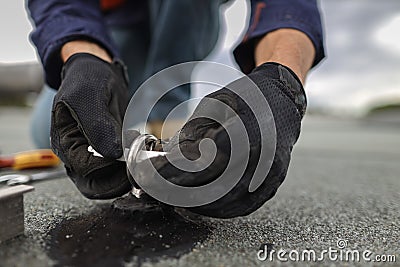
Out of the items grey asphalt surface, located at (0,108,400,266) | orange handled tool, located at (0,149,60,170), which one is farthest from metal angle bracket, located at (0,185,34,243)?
orange handled tool, located at (0,149,60,170)

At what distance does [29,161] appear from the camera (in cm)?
111

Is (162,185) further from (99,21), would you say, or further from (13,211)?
(99,21)

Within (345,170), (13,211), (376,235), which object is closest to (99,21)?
(13,211)

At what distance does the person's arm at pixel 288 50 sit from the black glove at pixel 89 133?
0.26 m

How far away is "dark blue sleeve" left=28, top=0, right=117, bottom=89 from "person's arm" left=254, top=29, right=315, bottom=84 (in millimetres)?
292

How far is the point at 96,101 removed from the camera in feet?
1.86

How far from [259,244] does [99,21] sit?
0.57 meters

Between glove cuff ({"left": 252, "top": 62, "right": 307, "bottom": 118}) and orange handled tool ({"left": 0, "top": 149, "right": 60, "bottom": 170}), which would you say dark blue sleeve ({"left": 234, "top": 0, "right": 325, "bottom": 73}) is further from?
orange handled tool ({"left": 0, "top": 149, "right": 60, "bottom": 170})

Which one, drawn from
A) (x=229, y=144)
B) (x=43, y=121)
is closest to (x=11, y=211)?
(x=229, y=144)

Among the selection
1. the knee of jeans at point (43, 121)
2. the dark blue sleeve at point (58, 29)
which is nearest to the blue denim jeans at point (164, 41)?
the knee of jeans at point (43, 121)

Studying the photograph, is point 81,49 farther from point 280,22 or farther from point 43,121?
point 43,121

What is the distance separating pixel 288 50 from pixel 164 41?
776 mm

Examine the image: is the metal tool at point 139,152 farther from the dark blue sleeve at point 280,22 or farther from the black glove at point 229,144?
the dark blue sleeve at point 280,22

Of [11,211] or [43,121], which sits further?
[43,121]
